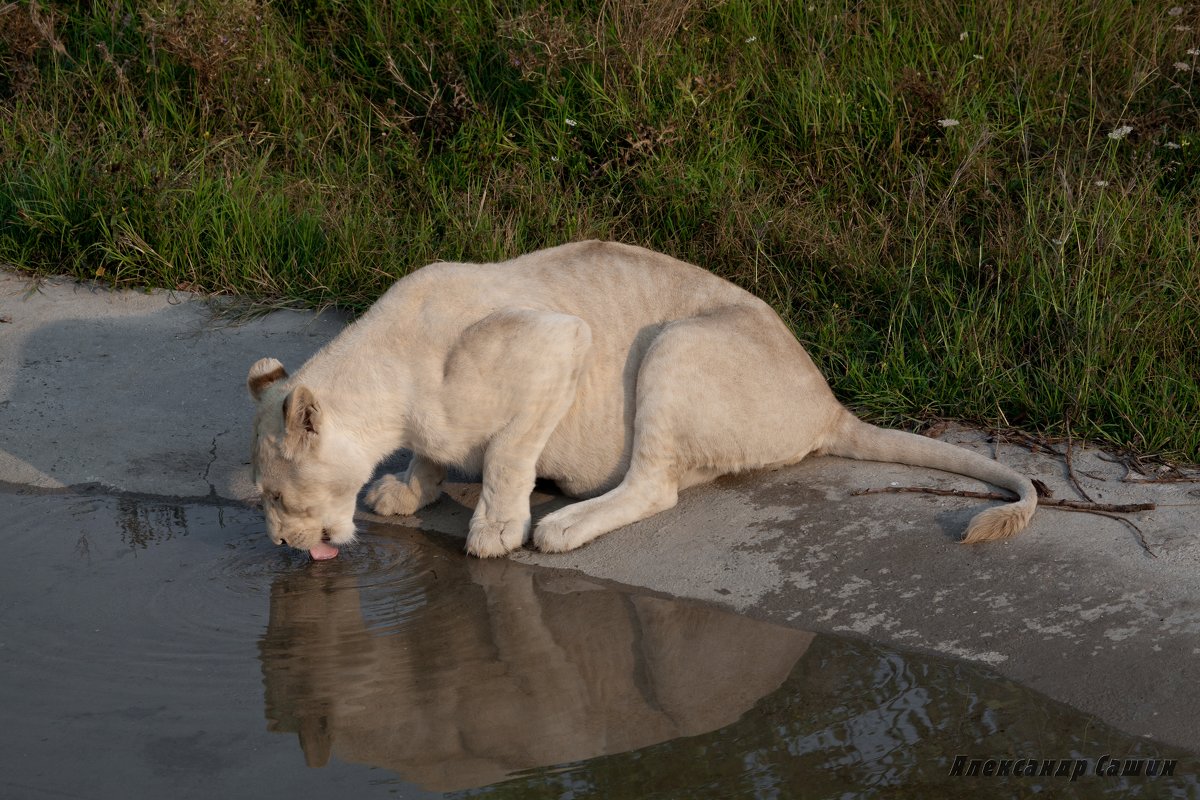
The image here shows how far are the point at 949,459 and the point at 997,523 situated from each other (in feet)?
2.09

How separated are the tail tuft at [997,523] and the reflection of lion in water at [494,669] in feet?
2.50

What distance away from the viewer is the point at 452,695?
13.2 feet

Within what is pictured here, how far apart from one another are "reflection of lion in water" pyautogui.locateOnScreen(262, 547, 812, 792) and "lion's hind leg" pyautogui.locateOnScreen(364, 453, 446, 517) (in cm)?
58

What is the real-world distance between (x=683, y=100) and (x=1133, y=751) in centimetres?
487

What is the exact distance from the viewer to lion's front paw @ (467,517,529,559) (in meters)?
5.10

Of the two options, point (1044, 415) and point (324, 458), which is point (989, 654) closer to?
point (1044, 415)

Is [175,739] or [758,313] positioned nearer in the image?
[175,739]

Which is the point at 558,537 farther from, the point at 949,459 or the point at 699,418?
the point at 949,459

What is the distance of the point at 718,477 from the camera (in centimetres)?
555

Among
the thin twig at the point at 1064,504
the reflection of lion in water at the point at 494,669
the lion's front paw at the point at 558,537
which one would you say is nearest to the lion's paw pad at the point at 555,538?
the lion's front paw at the point at 558,537

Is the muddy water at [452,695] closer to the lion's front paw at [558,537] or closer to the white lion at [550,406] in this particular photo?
the lion's front paw at [558,537]

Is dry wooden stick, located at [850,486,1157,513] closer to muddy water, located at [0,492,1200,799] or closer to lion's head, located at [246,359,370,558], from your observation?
muddy water, located at [0,492,1200,799]

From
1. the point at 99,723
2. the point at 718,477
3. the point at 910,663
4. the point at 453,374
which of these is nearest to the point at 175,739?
the point at 99,723

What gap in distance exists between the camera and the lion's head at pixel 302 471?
15.9 ft
